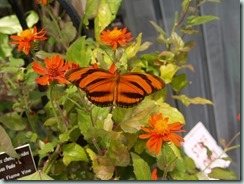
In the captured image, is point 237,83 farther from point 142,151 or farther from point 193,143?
point 142,151

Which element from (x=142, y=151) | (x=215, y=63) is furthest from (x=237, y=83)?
(x=142, y=151)

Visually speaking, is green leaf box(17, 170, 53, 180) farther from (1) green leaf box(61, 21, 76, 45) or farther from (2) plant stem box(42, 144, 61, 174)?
(1) green leaf box(61, 21, 76, 45)

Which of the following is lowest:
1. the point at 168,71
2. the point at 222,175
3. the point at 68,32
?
the point at 222,175

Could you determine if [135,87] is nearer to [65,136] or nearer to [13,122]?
[65,136]

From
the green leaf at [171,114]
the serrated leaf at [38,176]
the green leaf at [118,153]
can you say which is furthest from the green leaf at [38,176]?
the green leaf at [171,114]

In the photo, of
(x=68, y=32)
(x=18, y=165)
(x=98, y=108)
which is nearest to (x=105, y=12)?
(x=68, y=32)

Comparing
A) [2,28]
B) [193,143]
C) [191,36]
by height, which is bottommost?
[193,143]


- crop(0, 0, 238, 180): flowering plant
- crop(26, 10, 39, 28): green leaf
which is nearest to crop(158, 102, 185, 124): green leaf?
crop(0, 0, 238, 180): flowering plant
